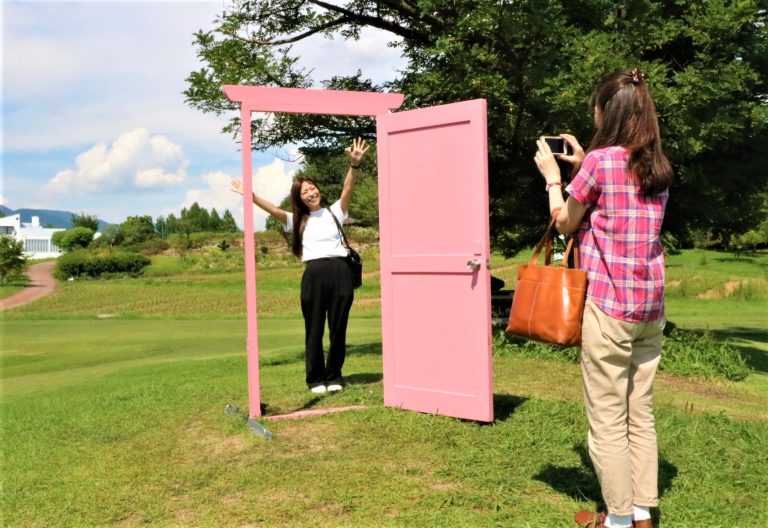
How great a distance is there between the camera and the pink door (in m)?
5.38

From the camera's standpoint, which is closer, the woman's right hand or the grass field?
the woman's right hand

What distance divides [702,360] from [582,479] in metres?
5.19

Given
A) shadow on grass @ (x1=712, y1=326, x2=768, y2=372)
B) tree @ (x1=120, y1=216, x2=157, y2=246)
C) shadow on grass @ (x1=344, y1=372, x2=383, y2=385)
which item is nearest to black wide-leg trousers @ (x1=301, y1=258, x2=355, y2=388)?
shadow on grass @ (x1=344, y1=372, x2=383, y2=385)

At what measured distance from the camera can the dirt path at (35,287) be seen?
24181mm

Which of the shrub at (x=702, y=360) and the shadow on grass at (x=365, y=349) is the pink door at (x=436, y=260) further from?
the shadow on grass at (x=365, y=349)

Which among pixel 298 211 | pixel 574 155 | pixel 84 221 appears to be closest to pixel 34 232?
pixel 84 221

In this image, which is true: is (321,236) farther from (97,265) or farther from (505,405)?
(97,265)

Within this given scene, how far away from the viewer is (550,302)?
11.3 feet

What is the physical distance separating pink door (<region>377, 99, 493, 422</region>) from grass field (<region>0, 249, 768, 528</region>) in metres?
0.32

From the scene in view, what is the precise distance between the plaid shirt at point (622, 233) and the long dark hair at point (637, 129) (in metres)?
0.05

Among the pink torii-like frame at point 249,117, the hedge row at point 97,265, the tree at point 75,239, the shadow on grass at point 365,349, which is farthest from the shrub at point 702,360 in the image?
the tree at point 75,239

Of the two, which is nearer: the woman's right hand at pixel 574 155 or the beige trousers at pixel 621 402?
the beige trousers at pixel 621 402

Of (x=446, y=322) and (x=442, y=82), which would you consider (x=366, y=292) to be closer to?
(x=442, y=82)

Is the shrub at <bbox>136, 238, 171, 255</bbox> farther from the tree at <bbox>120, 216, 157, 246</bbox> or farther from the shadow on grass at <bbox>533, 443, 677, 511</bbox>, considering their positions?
the shadow on grass at <bbox>533, 443, 677, 511</bbox>
